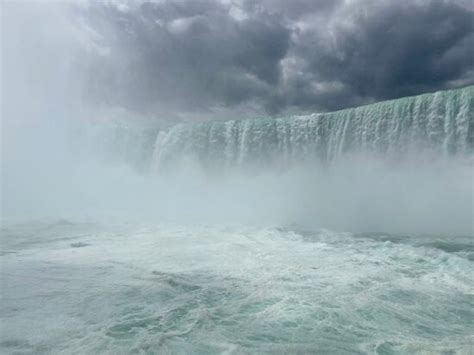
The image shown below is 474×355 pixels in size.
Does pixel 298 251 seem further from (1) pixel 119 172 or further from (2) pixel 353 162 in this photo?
(1) pixel 119 172

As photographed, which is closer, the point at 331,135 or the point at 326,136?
the point at 331,135

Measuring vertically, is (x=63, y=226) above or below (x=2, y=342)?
above

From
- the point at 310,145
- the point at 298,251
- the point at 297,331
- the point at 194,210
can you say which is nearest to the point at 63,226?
the point at 194,210

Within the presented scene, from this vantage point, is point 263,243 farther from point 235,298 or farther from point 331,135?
point 331,135

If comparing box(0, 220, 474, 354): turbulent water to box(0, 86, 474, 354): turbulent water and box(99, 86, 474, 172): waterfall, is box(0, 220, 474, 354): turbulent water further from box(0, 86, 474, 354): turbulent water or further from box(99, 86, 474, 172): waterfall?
box(99, 86, 474, 172): waterfall

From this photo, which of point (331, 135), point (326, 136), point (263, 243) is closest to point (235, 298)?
point (263, 243)

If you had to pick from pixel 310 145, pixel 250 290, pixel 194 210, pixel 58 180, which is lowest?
pixel 250 290

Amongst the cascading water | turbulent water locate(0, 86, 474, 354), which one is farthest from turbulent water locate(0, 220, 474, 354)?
the cascading water

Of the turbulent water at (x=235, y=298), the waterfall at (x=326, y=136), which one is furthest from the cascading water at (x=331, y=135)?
the turbulent water at (x=235, y=298)
